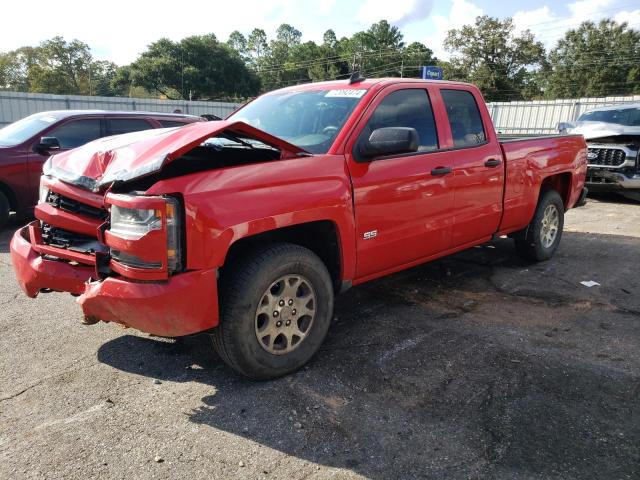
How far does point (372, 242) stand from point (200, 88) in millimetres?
62179

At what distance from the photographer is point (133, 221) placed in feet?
8.73

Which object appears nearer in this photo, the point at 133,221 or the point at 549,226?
the point at 133,221

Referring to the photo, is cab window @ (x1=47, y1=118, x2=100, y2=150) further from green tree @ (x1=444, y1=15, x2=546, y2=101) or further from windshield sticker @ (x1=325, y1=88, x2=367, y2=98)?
green tree @ (x1=444, y1=15, x2=546, y2=101)

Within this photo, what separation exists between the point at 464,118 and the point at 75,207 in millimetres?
3326

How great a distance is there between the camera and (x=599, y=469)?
238cm

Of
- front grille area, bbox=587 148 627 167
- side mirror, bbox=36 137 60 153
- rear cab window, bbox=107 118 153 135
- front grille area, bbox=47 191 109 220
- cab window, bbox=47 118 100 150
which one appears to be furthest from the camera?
front grille area, bbox=587 148 627 167

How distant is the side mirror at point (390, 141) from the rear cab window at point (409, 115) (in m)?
0.25

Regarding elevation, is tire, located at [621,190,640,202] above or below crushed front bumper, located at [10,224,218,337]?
below

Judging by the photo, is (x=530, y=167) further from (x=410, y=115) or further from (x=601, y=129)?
(x=601, y=129)

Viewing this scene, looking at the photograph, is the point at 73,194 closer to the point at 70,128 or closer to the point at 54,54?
the point at 70,128

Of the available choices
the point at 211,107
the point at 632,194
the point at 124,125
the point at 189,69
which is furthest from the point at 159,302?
the point at 189,69

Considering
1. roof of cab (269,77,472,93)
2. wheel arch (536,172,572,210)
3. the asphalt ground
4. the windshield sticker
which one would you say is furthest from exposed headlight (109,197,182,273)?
wheel arch (536,172,572,210)

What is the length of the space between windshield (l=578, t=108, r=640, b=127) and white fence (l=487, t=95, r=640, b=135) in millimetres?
8315

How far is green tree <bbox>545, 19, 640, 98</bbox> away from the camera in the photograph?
5678 cm
